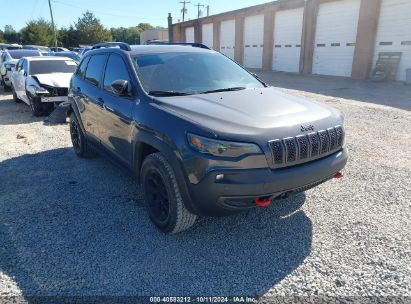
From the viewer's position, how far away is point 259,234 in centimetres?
331

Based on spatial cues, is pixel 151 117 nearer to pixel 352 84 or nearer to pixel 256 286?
pixel 256 286

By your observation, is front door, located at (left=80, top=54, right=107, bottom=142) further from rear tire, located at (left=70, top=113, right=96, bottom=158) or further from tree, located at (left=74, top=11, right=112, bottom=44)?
tree, located at (left=74, top=11, right=112, bottom=44)

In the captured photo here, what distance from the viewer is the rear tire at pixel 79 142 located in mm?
5477

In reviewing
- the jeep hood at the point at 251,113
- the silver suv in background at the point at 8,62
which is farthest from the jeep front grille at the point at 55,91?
the jeep hood at the point at 251,113

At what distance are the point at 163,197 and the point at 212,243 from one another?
64 centimetres

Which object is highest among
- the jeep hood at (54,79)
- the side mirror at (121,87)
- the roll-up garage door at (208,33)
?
the roll-up garage door at (208,33)

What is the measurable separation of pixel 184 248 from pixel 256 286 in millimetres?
793

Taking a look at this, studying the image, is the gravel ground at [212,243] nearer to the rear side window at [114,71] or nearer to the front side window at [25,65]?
the rear side window at [114,71]

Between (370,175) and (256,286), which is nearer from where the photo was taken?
(256,286)

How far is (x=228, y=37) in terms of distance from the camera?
2827cm

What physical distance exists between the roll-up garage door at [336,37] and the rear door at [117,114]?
15.7 m

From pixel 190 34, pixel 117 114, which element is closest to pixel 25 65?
pixel 117 114

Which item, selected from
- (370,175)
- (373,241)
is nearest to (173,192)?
(373,241)

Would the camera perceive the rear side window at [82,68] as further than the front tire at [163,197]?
Yes
